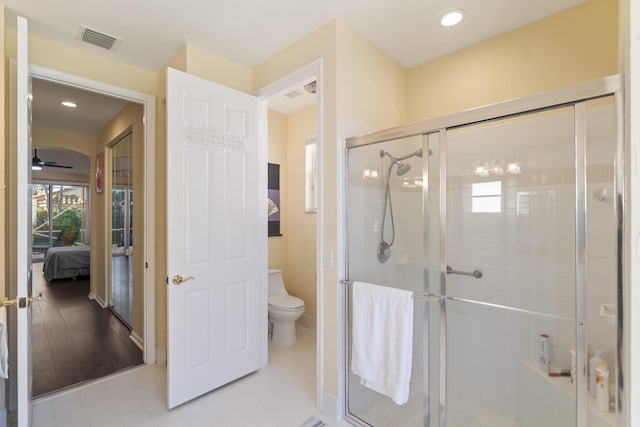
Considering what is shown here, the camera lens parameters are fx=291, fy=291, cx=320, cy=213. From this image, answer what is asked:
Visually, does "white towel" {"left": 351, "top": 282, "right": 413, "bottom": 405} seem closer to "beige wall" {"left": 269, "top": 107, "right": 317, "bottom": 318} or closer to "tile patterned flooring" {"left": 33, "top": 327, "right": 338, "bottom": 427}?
"tile patterned flooring" {"left": 33, "top": 327, "right": 338, "bottom": 427}

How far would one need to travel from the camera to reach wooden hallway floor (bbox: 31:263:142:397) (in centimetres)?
243

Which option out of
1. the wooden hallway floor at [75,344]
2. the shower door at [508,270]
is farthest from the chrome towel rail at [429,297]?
the wooden hallway floor at [75,344]

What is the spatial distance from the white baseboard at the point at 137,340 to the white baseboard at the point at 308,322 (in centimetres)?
166

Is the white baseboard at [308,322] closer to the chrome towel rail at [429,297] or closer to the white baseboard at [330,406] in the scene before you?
the white baseboard at [330,406]

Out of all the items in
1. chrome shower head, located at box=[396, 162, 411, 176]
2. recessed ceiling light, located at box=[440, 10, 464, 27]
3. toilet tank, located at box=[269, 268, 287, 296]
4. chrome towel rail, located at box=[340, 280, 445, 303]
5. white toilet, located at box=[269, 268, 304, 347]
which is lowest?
white toilet, located at box=[269, 268, 304, 347]

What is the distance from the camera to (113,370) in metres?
2.52

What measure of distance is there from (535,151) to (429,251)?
0.77 m

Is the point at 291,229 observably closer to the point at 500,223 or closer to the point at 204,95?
the point at 204,95

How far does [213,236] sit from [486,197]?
1905mm

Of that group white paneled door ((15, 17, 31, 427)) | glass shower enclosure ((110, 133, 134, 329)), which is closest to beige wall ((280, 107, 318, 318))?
glass shower enclosure ((110, 133, 134, 329))

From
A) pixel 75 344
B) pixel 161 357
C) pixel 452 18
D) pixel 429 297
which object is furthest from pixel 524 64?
pixel 75 344

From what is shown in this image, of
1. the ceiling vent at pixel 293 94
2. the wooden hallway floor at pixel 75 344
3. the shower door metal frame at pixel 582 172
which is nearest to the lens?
the shower door metal frame at pixel 582 172

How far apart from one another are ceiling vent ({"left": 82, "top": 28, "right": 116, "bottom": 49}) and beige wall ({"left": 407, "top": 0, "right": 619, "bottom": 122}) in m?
2.42

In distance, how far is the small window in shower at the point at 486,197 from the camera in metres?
1.75
